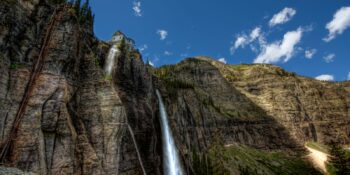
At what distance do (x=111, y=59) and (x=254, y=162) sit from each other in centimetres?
7502

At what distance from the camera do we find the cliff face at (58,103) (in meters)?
20.5

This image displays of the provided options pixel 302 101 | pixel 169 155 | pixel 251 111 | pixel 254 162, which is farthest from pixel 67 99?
pixel 302 101

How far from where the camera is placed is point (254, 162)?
8588 cm

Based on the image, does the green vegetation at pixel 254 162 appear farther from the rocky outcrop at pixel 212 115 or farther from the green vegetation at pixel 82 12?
the green vegetation at pixel 82 12

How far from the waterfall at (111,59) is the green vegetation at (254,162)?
5664cm

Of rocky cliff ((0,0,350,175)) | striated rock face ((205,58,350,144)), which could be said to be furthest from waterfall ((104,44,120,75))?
striated rock face ((205,58,350,144))

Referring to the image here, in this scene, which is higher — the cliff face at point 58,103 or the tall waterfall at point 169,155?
the cliff face at point 58,103

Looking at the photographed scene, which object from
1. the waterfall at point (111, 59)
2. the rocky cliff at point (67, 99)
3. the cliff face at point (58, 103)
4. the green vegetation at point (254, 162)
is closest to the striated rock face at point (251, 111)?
the green vegetation at point (254, 162)

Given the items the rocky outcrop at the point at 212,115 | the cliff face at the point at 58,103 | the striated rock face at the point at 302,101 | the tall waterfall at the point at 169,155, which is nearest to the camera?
the cliff face at the point at 58,103

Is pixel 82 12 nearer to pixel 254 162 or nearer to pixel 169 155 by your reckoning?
pixel 169 155

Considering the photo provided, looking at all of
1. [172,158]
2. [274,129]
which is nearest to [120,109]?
[172,158]

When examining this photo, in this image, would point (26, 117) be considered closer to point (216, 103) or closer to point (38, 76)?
point (38, 76)

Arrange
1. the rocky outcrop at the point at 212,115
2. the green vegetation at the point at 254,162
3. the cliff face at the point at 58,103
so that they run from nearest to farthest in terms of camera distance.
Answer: the cliff face at the point at 58,103, the green vegetation at the point at 254,162, the rocky outcrop at the point at 212,115

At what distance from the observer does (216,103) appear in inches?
4579
